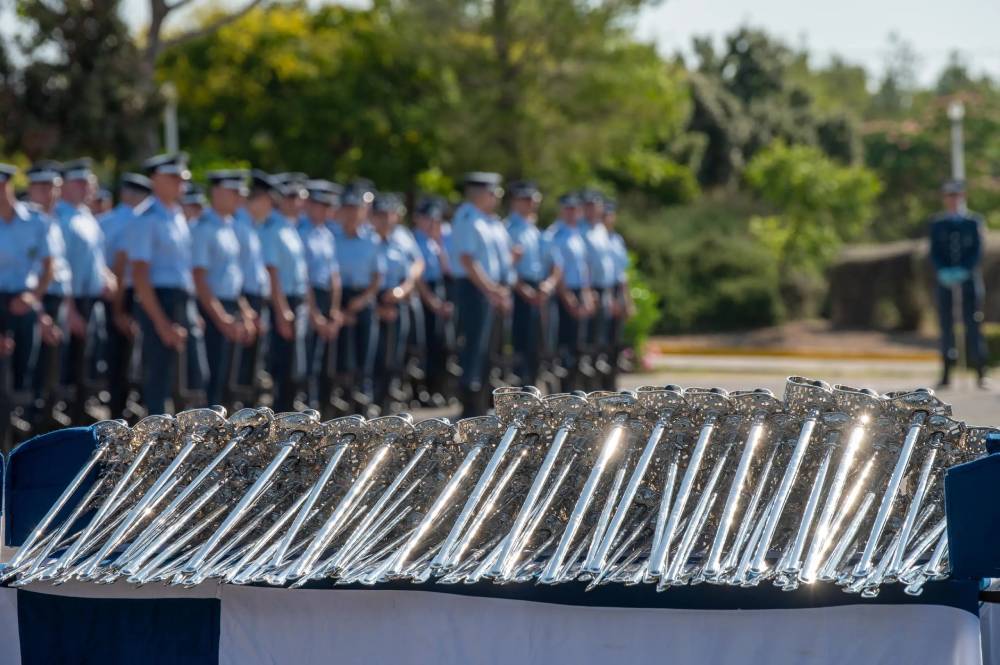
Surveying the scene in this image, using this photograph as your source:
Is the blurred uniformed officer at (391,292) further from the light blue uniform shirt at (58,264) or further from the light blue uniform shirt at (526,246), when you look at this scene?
the light blue uniform shirt at (58,264)

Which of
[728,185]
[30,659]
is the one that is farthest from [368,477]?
[728,185]

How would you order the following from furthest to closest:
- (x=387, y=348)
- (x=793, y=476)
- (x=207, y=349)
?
(x=387, y=348) → (x=207, y=349) → (x=793, y=476)

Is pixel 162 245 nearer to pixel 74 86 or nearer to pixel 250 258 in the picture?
pixel 250 258

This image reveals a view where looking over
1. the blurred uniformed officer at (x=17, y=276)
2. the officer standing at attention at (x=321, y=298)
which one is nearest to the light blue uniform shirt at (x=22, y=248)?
the blurred uniformed officer at (x=17, y=276)

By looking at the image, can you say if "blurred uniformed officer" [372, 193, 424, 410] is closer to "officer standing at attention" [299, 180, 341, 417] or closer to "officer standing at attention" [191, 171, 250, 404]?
"officer standing at attention" [299, 180, 341, 417]

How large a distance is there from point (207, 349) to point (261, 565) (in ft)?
21.0

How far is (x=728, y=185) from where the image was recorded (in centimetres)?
3581

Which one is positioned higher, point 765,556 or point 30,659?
point 765,556

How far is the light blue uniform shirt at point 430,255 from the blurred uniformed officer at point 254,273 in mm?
2692

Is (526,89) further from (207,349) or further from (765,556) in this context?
(765,556)

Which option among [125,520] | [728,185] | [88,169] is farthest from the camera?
[728,185]

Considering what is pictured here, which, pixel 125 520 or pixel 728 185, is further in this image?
pixel 728 185

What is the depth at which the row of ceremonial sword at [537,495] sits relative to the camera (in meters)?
3.26

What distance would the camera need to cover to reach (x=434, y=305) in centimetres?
1292
